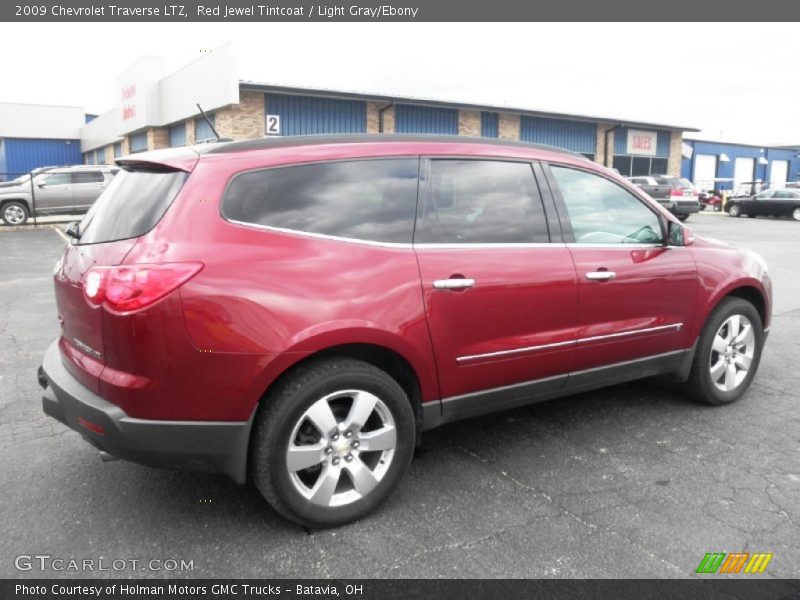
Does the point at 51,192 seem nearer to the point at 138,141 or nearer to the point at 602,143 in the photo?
the point at 138,141

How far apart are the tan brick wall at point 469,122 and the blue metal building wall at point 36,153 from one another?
3341cm

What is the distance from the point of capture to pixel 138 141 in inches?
1275

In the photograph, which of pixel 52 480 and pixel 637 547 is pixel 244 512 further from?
pixel 637 547

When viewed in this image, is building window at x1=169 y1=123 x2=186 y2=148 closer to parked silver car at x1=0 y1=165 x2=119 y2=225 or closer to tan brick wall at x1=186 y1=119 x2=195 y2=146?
tan brick wall at x1=186 y1=119 x2=195 y2=146

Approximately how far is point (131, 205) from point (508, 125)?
87.1 feet

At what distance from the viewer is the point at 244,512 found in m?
3.10

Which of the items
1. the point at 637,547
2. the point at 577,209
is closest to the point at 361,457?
A: the point at 637,547

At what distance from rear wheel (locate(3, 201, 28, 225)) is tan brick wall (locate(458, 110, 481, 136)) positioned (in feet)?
51.0

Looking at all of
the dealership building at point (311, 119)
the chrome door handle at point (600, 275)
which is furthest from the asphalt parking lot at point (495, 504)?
the dealership building at point (311, 119)

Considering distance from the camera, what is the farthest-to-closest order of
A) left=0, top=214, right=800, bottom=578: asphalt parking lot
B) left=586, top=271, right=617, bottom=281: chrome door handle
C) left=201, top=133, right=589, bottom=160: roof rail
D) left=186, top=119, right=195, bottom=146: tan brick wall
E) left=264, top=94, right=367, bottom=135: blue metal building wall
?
left=186, top=119, right=195, bottom=146: tan brick wall → left=264, top=94, right=367, bottom=135: blue metal building wall → left=586, top=271, right=617, bottom=281: chrome door handle → left=201, top=133, right=589, bottom=160: roof rail → left=0, top=214, right=800, bottom=578: asphalt parking lot

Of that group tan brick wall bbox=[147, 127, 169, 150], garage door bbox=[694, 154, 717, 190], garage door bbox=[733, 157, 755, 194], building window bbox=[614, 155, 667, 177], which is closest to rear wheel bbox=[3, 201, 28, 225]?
tan brick wall bbox=[147, 127, 169, 150]

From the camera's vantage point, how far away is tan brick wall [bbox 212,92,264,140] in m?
21.6
